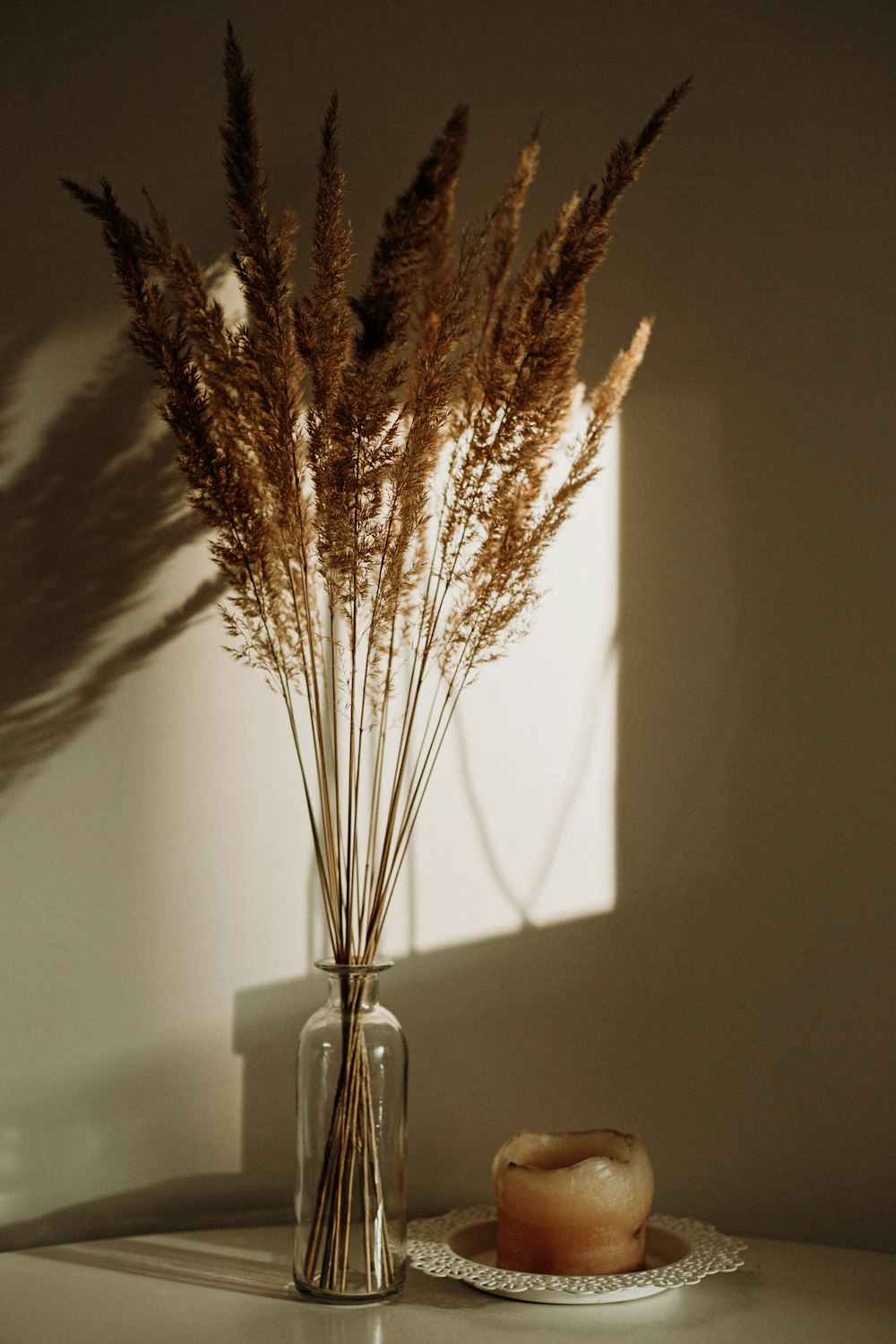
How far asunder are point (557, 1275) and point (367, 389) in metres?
0.84

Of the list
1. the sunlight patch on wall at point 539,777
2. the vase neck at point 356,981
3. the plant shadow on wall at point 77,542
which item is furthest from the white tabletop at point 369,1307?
the plant shadow on wall at point 77,542

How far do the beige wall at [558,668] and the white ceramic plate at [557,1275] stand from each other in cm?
12

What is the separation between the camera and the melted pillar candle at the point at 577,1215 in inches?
46.2

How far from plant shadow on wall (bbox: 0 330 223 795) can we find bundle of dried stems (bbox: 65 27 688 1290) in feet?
0.66

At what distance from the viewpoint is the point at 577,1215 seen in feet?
3.86

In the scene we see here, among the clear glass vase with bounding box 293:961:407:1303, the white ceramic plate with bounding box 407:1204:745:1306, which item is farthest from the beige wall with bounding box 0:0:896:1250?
the clear glass vase with bounding box 293:961:407:1303

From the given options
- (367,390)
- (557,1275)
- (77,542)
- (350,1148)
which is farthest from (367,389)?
(557,1275)

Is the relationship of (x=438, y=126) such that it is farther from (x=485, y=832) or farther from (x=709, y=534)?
(x=485, y=832)

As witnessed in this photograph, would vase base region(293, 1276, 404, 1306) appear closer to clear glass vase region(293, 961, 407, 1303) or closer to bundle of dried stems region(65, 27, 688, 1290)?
clear glass vase region(293, 961, 407, 1303)

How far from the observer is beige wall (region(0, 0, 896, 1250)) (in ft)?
4.70

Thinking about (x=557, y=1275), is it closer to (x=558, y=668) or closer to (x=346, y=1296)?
(x=346, y=1296)

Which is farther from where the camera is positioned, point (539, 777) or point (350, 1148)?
point (539, 777)

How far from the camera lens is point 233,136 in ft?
3.67

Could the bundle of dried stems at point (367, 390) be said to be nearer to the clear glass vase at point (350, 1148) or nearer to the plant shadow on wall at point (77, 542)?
the clear glass vase at point (350, 1148)
